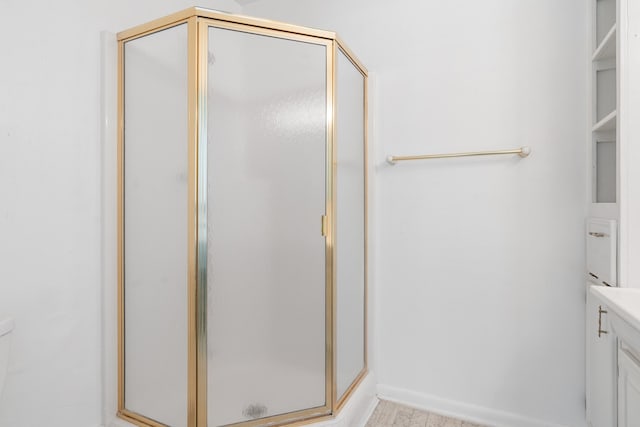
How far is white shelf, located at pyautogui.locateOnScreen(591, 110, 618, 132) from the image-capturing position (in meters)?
1.24

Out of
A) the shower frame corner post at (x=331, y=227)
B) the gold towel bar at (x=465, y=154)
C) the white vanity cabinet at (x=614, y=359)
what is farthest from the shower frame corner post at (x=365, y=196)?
the white vanity cabinet at (x=614, y=359)

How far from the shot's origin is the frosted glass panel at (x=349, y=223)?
160 centimetres

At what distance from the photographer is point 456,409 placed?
5.79 feet

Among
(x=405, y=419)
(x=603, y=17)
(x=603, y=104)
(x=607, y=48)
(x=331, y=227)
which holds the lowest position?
(x=405, y=419)

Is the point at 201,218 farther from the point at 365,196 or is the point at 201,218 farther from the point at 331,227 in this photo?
the point at 365,196

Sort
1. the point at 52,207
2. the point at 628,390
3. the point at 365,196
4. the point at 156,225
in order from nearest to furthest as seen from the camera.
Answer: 1. the point at 628,390
2. the point at 52,207
3. the point at 156,225
4. the point at 365,196

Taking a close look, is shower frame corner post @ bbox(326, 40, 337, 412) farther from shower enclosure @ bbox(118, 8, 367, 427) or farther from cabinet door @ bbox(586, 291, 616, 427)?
cabinet door @ bbox(586, 291, 616, 427)

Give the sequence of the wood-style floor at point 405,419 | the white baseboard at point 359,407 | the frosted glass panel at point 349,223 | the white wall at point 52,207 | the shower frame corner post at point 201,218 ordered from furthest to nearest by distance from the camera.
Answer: the wood-style floor at point 405,419
the frosted glass panel at point 349,223
the white baseboard at point 359,407
the shower frame corner post at point 201,218
the white wall at point 52,207

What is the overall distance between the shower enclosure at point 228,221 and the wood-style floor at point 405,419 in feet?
1.20

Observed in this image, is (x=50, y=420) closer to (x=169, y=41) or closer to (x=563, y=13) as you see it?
(x=169, y=41)

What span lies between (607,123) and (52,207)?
2.05 meters

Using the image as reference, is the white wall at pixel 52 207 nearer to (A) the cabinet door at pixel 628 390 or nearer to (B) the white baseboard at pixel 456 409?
(B) the white baseboard at pixel 456 409

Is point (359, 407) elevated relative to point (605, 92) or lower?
lower

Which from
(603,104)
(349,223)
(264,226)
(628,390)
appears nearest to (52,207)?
(264,226)
